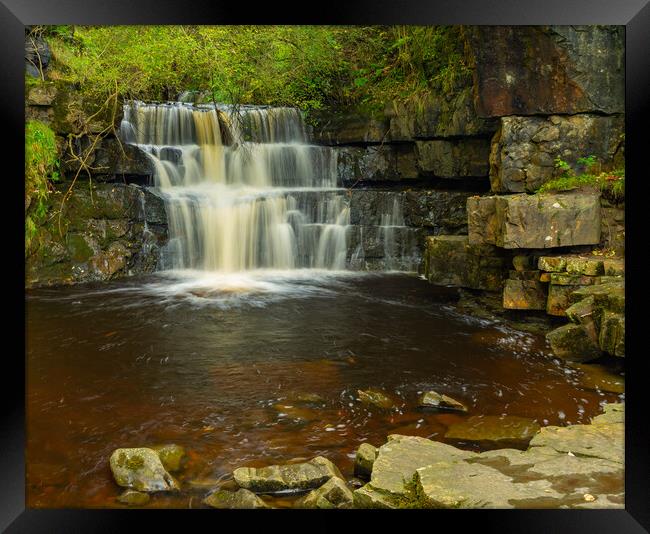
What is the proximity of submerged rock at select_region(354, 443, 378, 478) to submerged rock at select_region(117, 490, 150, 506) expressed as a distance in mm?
1309

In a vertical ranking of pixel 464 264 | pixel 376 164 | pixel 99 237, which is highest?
pixel 376 164

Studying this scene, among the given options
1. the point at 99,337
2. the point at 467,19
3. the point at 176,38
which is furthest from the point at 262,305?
the point at 467,19

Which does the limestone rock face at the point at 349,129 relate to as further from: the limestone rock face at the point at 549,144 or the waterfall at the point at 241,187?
the limestone rock face at the point at 549,144

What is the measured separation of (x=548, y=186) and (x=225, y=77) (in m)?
6.75

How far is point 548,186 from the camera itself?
26.9 ft

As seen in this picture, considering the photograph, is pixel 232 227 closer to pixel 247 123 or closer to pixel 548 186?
pixel 247 123

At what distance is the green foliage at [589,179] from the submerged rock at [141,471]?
6343 mm

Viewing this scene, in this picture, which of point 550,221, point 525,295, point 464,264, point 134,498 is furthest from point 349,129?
point 134,498

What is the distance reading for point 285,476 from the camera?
3629 millimetres

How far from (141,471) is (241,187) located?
9650 millimetres

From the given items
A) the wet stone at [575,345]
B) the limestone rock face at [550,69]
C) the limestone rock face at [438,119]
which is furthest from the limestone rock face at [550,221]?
the limestone rock face at [438,119]

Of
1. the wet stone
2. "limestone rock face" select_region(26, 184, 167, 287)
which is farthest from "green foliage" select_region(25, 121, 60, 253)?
the wet stone

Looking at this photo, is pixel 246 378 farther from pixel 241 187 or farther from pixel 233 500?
pixel 241 187

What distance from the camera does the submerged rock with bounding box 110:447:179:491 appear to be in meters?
3.68
